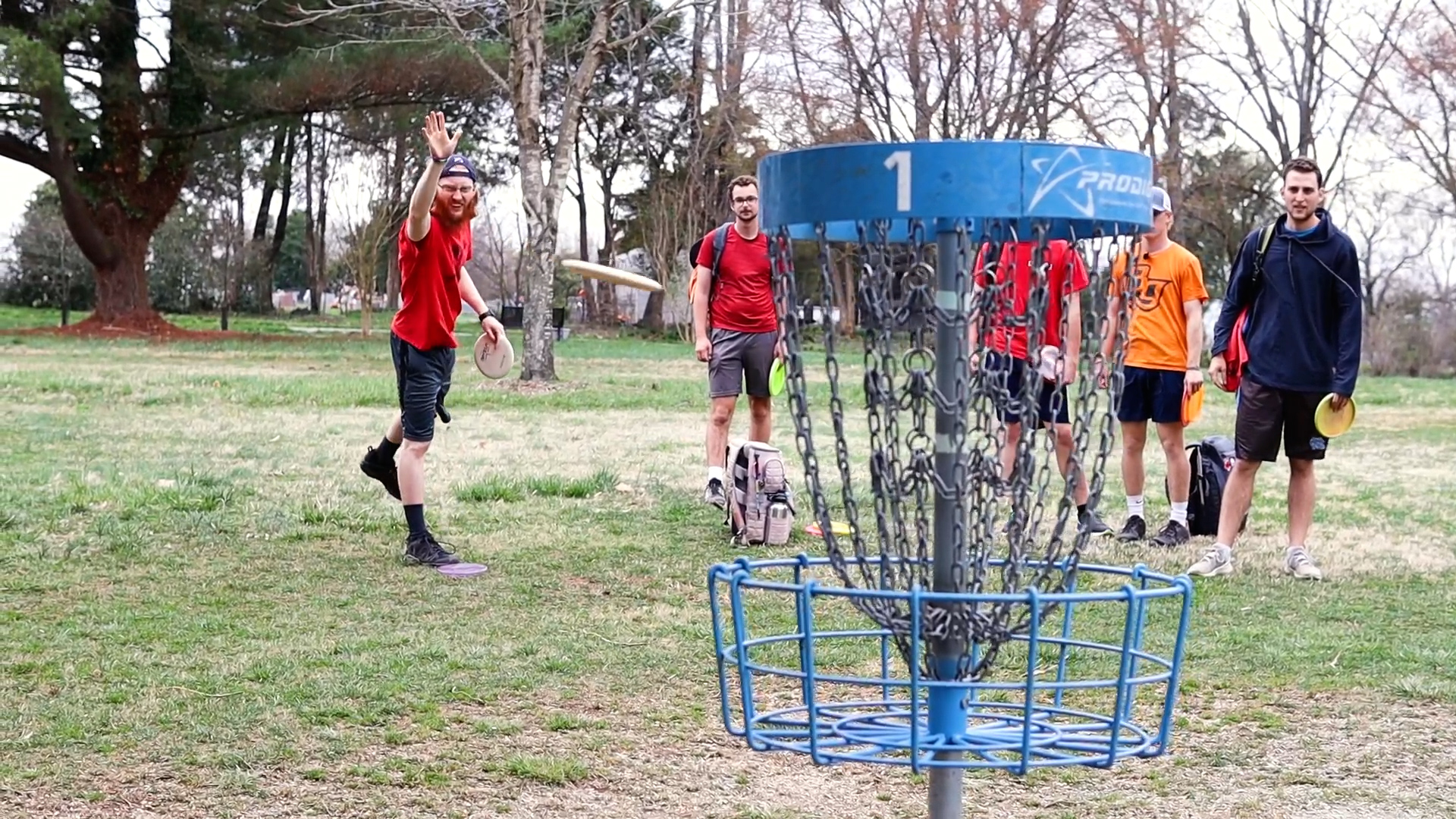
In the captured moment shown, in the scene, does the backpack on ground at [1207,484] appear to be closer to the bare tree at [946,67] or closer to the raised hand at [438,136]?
the raised hand at [438,136]

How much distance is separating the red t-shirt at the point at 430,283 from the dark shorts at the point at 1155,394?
130 inches

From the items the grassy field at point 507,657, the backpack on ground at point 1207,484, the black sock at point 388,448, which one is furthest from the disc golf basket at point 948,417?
the backpack on ground at point 1207,484

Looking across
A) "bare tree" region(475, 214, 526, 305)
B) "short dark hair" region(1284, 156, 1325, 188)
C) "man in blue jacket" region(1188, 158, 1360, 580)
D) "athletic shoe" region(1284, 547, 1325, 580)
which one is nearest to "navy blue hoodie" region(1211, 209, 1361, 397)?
"man in blue jacket" region(1188, 158, 1360, 580)

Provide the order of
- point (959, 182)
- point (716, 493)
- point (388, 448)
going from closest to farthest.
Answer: point (959, 182)
point (388, 448)
point (716, 493)

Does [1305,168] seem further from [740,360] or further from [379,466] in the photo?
[379,466]

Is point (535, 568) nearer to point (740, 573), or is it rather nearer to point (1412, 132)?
point (740, 573)

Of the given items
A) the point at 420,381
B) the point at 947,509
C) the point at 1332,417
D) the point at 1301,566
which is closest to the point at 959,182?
the point at 947,509

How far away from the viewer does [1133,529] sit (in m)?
7.80

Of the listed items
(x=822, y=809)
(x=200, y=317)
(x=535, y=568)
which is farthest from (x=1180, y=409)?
(x=200, y=317)

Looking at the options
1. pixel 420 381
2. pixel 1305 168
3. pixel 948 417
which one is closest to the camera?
pixel 948 417

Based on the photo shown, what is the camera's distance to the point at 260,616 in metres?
5.59

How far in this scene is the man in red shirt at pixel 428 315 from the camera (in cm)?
625

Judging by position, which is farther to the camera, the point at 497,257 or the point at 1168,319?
the point at 497,257

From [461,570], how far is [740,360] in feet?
7.85
